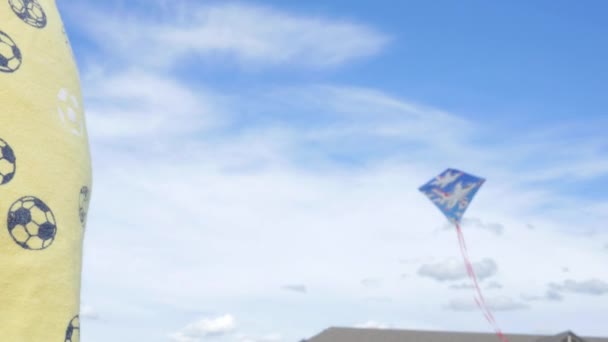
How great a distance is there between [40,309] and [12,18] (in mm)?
635

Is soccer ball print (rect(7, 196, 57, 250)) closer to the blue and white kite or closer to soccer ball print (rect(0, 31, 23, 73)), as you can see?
soccer ball print (rect(0, 31, 23, 73))

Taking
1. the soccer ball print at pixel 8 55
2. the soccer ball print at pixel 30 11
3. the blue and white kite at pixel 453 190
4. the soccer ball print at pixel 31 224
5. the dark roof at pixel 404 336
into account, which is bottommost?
the soccer ball print at pixel 31 224

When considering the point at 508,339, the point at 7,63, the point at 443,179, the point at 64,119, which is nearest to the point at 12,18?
the point at 7,63

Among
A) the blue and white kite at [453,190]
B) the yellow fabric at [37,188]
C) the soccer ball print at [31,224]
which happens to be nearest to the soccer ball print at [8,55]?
the yellow fabric at [37,188]

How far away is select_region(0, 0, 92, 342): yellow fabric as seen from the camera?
1.36 m

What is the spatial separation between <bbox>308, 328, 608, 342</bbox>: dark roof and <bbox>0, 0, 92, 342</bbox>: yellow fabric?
39.2 meters

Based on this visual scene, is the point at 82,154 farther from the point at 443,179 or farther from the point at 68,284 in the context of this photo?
the point at 443,179

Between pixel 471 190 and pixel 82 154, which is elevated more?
pixel 471 190

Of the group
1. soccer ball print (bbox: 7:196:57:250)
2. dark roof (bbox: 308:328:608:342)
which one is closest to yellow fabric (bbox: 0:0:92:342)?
soccer ball print (bbox: 7:196:57:250)

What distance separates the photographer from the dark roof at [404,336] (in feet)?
130

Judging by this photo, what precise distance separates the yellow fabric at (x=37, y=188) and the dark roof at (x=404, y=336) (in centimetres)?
3919

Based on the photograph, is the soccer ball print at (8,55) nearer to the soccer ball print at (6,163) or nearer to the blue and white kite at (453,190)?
the soccer ball print at (6,163)

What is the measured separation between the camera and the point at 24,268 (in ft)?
4.48

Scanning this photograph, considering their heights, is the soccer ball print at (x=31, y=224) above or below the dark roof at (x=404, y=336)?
below
